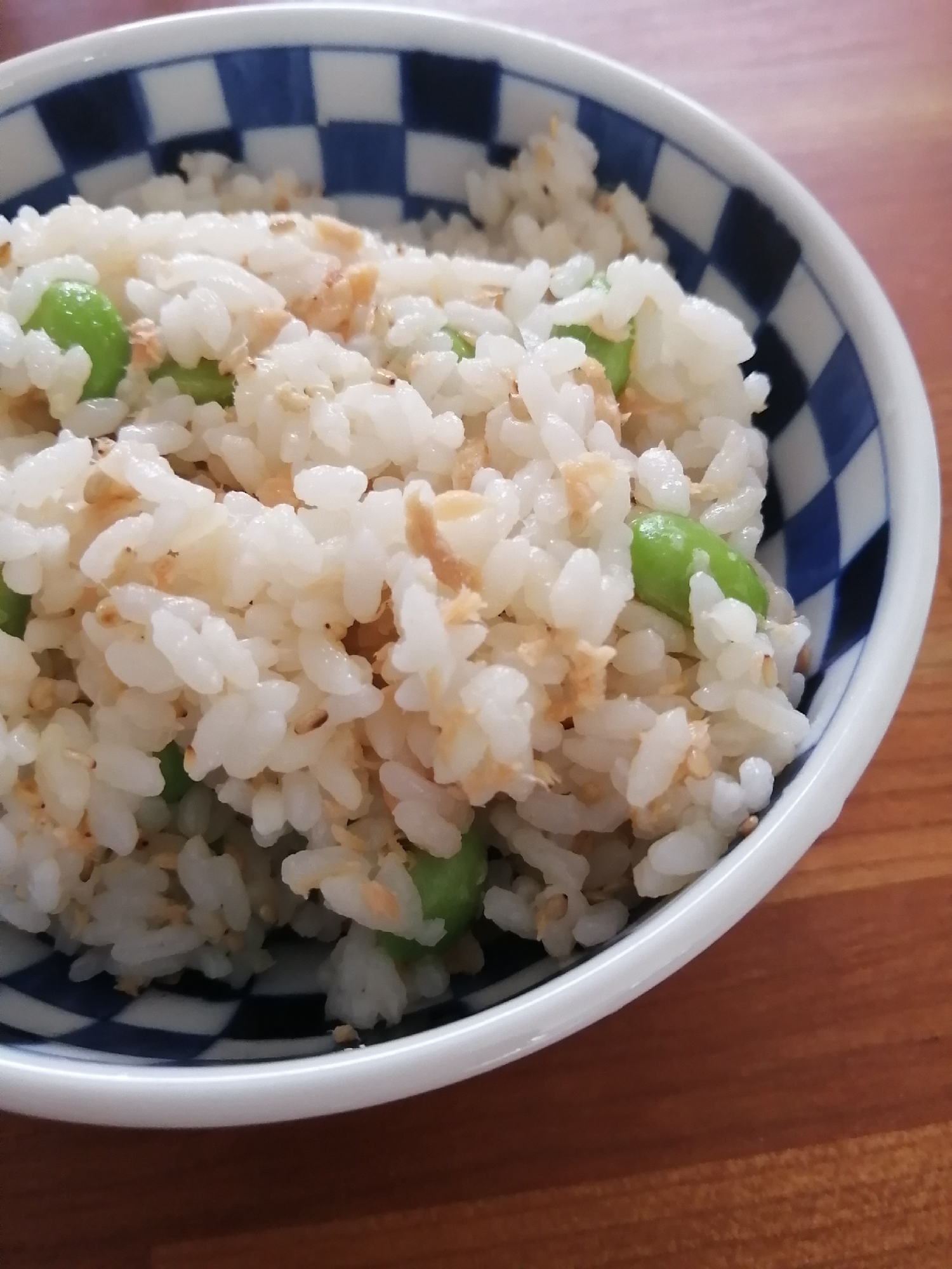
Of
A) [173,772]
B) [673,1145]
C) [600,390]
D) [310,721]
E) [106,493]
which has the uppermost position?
[600,390]

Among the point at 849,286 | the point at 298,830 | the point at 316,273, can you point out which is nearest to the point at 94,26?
the point at 316,273

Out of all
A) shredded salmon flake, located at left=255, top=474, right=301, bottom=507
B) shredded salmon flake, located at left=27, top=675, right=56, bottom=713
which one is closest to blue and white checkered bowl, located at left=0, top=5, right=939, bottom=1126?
shredded salmon flake, located at left=27, top=675, right=56, bottom=713

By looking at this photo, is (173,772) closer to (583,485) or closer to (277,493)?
(277,493)

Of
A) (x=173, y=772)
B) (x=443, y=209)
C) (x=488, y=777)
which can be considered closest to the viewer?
(x=488, y=777)

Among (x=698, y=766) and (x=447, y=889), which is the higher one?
(x=698, y=766)

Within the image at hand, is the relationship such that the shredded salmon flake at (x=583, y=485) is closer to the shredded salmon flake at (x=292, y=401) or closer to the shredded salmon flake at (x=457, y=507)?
the shredded salmon flake at (x=457, y=507)

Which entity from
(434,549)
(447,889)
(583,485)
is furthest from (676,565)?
(447,889)

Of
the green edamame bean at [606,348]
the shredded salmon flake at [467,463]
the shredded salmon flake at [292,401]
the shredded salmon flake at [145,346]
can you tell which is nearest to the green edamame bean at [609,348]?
the green edamame bean at [606,348]
